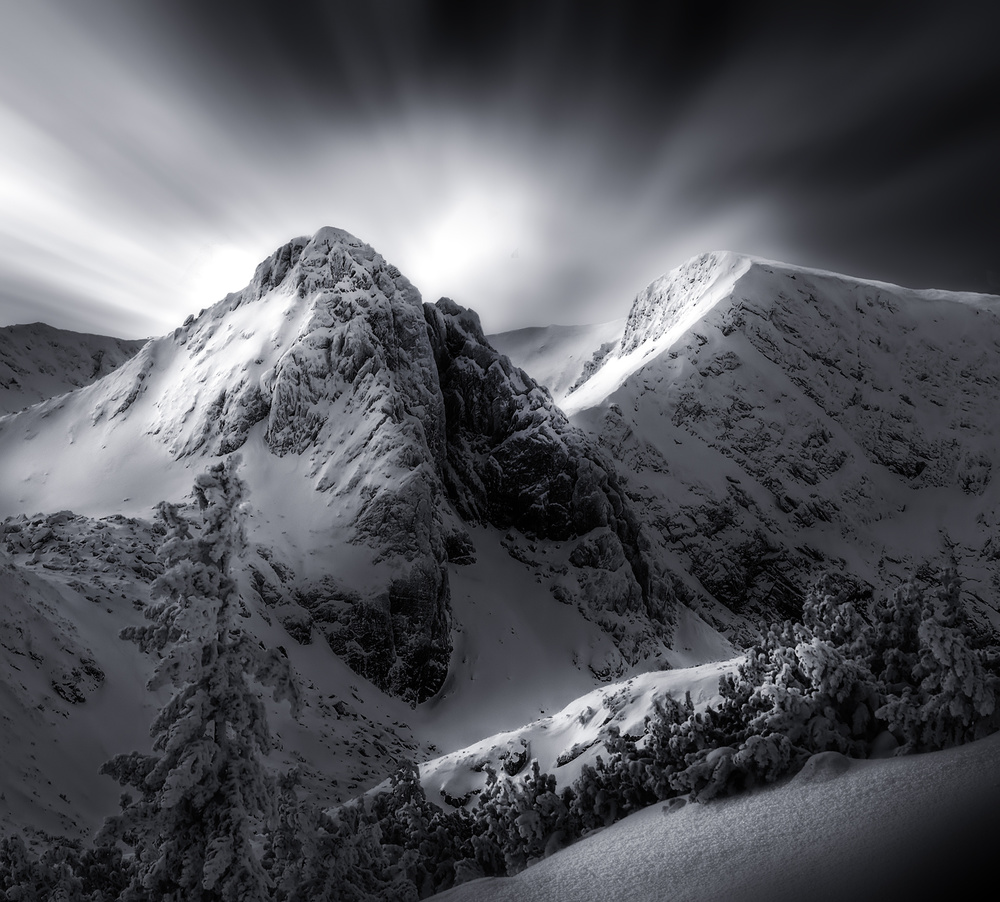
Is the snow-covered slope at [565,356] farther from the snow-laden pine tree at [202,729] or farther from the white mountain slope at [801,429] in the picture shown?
the snow-laden pine tree at [202,729]

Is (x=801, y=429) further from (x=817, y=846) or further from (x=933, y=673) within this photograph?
(x=817, y=846)

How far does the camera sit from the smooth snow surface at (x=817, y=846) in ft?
17.3

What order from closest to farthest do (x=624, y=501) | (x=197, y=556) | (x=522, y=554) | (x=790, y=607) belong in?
1. (x=197, y=556)
2. (x=522, y=554)
3. (x=624, y=501)
4. (x=790, y=607)

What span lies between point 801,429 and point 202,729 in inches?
4752

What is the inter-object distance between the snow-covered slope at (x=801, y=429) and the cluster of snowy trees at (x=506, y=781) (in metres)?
82.5

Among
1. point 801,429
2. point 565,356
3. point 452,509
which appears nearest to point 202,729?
point 452,509

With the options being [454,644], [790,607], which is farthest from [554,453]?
[790,607]

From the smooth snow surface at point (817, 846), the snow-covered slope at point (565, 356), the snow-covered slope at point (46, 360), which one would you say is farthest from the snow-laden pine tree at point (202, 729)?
the snow-covered slope at point (565, 356)

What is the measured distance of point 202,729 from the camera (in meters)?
8.75

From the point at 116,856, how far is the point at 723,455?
346 ft

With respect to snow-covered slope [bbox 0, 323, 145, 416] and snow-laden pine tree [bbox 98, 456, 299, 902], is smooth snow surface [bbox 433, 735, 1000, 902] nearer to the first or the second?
snow-laden pine tree [bbox 98, 456, 299, 902]

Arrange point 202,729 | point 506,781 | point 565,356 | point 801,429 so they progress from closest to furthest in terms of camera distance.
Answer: point 202,729 → point 506,781 → point 801,429 → point 565,356

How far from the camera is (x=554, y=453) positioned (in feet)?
256

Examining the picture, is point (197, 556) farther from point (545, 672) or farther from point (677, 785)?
point (545, 672)
